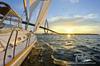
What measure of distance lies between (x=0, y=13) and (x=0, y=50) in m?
4.06

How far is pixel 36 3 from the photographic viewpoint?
9.26 metres

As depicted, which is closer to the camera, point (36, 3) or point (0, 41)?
point (0, 41)

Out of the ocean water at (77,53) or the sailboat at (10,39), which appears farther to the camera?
the ocean water at (77,53)

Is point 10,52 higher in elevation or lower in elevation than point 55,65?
higher

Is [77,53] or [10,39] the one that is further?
[77,53]

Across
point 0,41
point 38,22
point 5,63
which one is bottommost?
point 5,63

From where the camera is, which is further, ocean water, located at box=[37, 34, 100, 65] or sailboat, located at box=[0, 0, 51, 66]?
ocean water, located at box=[37, 34, 100, 65]

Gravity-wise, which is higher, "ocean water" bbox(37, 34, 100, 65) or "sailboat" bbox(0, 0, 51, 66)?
"sailboat" bbox(0, 0, 51, 66)

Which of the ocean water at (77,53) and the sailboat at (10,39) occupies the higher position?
the sailboat at (10,39)

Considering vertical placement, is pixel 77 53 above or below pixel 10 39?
below

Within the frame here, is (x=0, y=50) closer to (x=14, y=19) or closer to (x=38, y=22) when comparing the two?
(x=14, y=19)

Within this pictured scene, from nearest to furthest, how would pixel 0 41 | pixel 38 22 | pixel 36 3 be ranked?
pixel 0 41 → pixel 36 3 → pixel 38 22

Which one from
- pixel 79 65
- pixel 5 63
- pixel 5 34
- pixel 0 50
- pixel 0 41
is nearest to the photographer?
pixel 5 63

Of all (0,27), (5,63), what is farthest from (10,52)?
(0,27)
